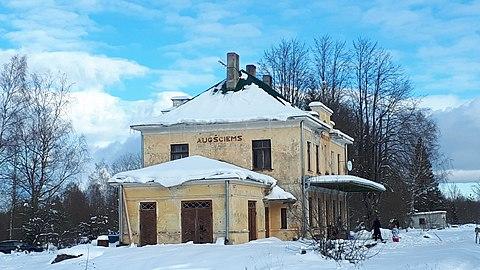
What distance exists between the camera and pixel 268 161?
36531mm

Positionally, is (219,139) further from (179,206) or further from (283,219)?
(179,206)

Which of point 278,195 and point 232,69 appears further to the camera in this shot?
point 232,69

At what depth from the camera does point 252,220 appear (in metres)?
32.6

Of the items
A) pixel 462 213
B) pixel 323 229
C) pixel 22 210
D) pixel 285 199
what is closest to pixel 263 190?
pixel 285 199

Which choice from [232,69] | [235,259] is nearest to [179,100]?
[232,69]

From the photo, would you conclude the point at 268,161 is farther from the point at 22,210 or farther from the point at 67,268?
the point at 22,210

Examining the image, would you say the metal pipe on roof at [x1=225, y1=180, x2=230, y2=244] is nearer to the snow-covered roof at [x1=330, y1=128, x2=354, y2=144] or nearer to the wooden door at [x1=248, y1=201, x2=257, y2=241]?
the wooden door at [x1=248, y1=201, x2=257, y2=241]

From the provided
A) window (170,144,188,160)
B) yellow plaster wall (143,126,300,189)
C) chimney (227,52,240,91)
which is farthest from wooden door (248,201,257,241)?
chimney (227,52,240,91)

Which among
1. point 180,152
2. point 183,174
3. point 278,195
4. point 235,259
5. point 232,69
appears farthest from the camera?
point 232,69

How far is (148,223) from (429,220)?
39.0 metres

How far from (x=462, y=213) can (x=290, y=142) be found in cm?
5904

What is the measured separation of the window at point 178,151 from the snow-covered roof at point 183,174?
430 cm

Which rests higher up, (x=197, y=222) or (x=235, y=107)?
(x=235, y=107)

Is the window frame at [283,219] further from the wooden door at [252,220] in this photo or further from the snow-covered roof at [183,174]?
the snow-covered roof at [183,174]
